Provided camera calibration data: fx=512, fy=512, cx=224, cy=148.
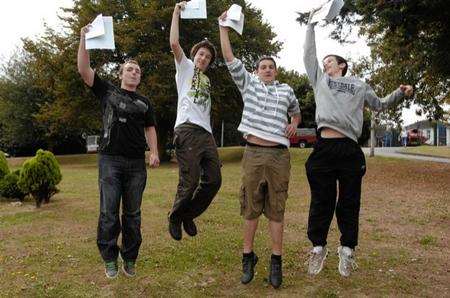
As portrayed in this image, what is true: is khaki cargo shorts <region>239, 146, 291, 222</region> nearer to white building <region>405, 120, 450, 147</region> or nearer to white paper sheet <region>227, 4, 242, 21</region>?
white paper sheet <region>227, 4, 242, 21</region>

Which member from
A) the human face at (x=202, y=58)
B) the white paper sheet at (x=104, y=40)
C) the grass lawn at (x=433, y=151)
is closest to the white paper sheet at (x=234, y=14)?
the human face at (x=202, y=58)

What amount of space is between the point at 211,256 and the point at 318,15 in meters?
3.24

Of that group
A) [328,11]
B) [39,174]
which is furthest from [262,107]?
[39,174]

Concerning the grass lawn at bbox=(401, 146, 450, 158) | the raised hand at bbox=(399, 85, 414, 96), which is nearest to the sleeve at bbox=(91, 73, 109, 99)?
the raised hand at bbox=(399, 85, 414, 96)

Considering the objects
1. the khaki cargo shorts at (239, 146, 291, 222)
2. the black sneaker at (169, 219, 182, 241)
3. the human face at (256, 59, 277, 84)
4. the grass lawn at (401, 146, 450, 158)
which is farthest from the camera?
the grass lawn at (401, 146, 450, 158)

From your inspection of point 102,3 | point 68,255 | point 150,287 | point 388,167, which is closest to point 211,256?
point 150,287

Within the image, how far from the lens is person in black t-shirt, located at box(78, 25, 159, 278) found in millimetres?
5117

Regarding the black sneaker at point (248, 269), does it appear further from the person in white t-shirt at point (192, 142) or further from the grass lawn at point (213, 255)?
the person in white t-shirt at point (192, 142)

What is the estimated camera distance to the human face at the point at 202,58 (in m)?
5.73

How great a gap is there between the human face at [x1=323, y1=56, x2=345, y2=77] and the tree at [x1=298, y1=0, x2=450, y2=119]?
909 cm

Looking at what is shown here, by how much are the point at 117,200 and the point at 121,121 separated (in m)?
0.80

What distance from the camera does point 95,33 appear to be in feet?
16.7

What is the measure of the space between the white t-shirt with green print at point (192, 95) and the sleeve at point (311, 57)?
113cm

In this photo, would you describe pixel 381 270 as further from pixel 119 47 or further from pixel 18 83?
pixel 18 83
